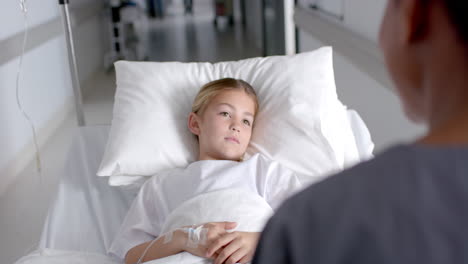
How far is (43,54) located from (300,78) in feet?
8.06

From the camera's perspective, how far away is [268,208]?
1.48m

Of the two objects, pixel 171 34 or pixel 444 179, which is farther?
pixel 171 34

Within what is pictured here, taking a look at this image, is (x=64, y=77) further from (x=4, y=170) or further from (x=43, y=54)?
(x=4, y=170)

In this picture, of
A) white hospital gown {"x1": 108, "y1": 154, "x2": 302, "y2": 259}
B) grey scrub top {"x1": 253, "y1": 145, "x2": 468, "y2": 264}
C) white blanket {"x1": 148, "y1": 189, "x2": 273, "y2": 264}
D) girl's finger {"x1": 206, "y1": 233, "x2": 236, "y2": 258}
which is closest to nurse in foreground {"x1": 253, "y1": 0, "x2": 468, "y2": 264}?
grey scrub top {"x1": 253, "y1": 145, "x2": 468, "y2": 264}

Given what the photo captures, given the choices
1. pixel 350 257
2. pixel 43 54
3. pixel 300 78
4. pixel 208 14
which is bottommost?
pixel 208 14

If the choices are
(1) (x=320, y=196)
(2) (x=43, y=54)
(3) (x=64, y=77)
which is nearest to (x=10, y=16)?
(2) (x=43, y=54)

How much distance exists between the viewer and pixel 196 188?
62.1 inches

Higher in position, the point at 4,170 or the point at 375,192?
the point at 375,192

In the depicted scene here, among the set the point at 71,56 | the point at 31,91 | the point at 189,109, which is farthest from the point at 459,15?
the point at 31,91

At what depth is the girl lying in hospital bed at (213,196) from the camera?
1336 millimetres

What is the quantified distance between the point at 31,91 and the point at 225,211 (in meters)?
2.43

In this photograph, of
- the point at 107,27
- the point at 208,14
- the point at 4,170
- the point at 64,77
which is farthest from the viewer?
the point at 208,14

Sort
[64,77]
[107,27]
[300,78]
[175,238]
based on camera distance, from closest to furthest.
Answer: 1. [175,238]
2. [300,78]
3. [64,77]
4. [107,27]

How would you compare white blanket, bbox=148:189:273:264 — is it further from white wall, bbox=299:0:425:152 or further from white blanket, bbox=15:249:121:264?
white wall, bbox=299:0:425:152
